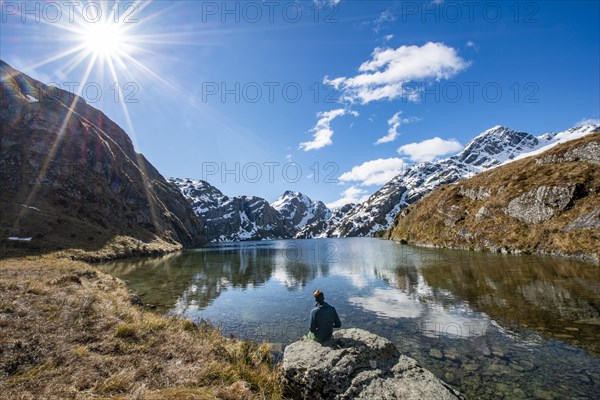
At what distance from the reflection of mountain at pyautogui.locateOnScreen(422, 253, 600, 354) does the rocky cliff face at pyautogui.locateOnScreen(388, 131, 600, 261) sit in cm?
1040

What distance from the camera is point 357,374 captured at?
9.74 m

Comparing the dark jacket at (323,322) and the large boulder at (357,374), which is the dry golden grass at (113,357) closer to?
the large boulder at (357,374)

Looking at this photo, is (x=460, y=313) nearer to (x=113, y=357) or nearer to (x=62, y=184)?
(x=113, y=357)

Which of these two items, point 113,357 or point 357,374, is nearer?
point 357,374

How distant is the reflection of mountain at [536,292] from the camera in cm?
1667

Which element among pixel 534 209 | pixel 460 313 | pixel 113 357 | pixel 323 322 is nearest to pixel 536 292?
pixel 460 313

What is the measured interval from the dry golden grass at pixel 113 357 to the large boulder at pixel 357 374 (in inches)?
36.4

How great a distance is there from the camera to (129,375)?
8773 mm

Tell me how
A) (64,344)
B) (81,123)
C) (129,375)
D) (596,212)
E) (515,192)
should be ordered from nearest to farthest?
(129,375) < (64,344) < (596,212) < (515,192) < (81,123)

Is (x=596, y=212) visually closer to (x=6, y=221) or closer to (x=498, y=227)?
(x=498, y=227)

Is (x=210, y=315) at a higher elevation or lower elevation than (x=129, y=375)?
lower

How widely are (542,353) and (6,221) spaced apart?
82778 mm

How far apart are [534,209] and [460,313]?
49.4 m

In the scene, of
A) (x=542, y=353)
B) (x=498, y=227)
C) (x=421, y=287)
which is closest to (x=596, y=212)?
(x=498, y=227)
